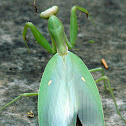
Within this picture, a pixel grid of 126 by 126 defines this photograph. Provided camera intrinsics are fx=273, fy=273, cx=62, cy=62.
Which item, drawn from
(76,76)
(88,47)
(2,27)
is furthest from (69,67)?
(2,27)

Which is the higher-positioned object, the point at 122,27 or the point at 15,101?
the point at 122,27

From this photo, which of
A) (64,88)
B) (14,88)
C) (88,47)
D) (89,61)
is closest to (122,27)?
(88,47)

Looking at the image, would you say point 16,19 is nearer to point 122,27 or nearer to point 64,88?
point 122,27

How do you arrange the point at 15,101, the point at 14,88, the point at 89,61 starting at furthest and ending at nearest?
the point at 89,61, the point at 14,88, the point at 15,101

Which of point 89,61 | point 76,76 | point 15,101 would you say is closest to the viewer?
point 76,76

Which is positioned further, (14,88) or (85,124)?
(14,88)

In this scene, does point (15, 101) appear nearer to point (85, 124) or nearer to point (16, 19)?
point (85, 124)
